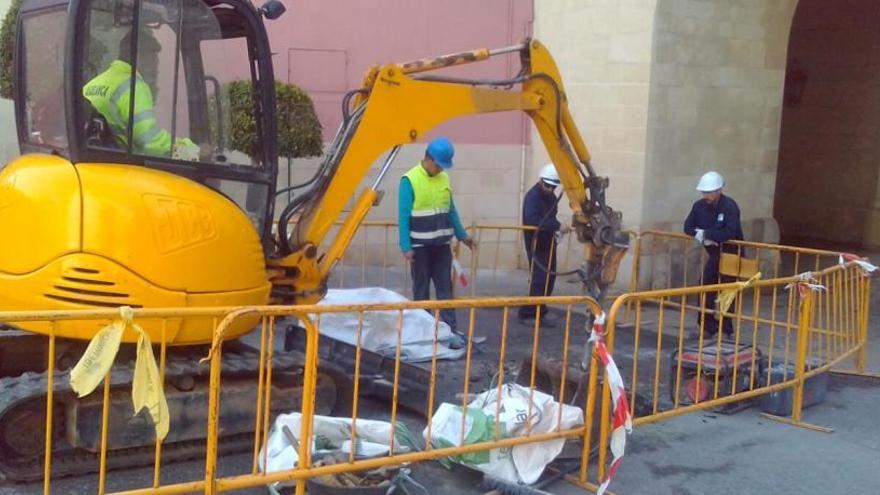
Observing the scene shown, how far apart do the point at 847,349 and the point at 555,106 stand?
10.8 feet

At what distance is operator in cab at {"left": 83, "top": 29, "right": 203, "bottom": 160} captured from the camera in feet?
16.3

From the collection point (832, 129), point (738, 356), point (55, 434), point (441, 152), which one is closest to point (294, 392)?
point (55, 434)

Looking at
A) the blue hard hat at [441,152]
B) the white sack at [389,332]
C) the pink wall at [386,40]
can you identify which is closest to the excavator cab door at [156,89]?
the white sack at [389,332]

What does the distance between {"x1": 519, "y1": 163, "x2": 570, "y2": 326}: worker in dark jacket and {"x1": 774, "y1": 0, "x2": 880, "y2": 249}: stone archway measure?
7725 millimetres

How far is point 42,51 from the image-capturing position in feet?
17.5

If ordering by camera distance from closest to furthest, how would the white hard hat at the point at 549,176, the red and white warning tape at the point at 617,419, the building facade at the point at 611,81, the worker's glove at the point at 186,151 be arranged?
the red and white warning tape at the point at 617,419, the worker's glove at the point at 186,151, the white hard hat at the point at 549,176, the building facade at the point at 611,81

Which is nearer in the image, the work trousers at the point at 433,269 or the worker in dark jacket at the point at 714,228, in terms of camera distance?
the work trousers at the point at 433,269

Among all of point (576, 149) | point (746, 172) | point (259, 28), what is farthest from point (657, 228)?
point (259, 28)

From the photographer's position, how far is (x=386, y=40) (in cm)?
1158

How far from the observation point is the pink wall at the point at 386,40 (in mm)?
11203

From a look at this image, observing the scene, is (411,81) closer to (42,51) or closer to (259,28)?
(259,28)

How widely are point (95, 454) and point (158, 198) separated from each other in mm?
1437

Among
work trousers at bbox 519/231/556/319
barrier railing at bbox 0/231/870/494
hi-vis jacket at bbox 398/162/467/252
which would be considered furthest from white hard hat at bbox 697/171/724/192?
hi-vis jacket at bbox 398/162/467/252

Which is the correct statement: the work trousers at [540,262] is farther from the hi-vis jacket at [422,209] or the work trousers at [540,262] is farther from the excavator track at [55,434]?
the excavator track at [55,434]
